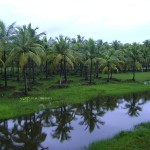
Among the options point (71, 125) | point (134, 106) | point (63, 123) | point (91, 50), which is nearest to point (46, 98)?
point (63, 123)

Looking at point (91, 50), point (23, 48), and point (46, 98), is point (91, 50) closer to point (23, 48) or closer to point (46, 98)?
point (23, 48)

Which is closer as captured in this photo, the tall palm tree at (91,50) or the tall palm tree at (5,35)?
the tall palm tree at (5,35)

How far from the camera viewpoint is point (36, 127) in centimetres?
2652

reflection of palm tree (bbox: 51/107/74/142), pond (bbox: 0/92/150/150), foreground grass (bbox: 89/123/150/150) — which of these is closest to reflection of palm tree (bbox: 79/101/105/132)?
pond (bbox: 0/92/150/150)

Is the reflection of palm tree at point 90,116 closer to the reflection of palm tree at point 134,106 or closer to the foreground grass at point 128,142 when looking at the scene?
the reflection of palm tree at point 134,106

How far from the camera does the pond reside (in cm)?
2144

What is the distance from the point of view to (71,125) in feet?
88.6

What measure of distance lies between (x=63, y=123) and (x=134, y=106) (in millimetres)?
12984

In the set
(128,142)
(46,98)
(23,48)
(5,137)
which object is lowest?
(5,137)

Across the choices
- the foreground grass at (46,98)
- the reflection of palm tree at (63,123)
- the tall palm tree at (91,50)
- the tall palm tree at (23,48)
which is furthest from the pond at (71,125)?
the tall palm tree at (91,50)

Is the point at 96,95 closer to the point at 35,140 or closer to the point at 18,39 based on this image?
the point at 18,39

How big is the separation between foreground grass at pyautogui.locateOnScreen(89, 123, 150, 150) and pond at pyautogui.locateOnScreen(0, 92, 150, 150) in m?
1.19

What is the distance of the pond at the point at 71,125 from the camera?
70.4 ft

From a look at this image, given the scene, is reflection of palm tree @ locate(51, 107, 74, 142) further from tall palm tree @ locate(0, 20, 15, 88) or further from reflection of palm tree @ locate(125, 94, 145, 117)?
tall palm tree @ locate(0, 20, 15, 88)
